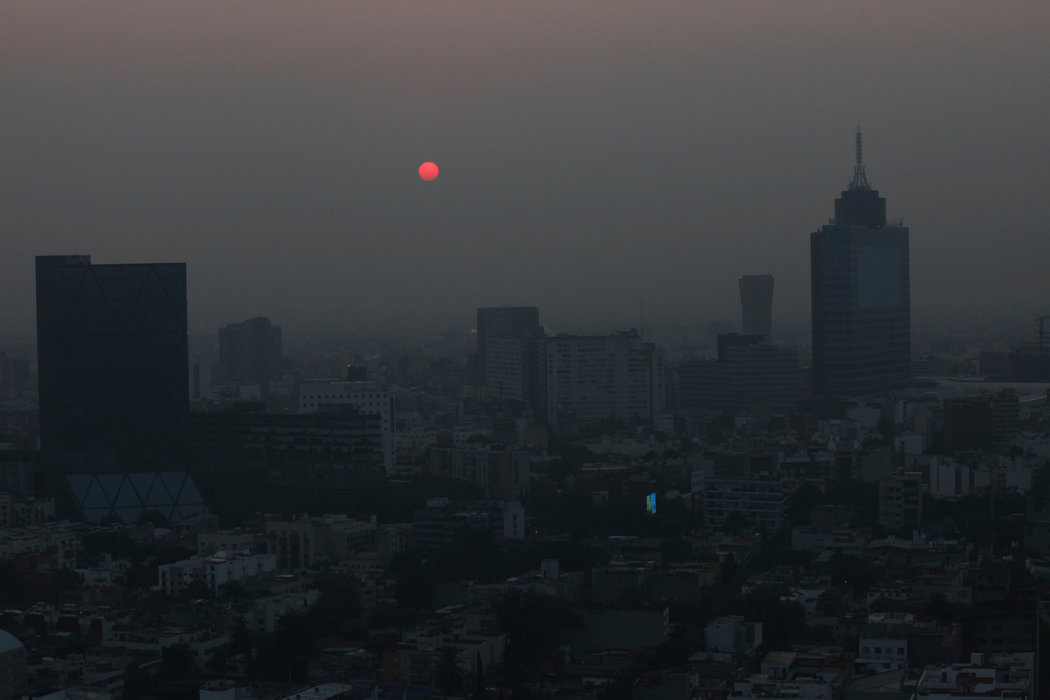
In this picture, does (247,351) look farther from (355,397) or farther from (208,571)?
(208,571)

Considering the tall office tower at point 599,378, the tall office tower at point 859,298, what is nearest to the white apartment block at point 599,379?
the tall office tower at point 599,378

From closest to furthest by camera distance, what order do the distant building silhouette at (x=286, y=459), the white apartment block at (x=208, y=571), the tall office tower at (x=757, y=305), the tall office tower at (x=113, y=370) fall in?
1. the white apartment block at (x=208, y=571)
2. the distant building silhouette at (x=286, y=459)
3. the tall office tower at (x=113, y=370)
4. the tall office tower at (x=757, y=305)

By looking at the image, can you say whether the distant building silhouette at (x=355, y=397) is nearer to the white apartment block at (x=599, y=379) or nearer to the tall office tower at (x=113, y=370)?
the tall office tower at (x=113, y=370)

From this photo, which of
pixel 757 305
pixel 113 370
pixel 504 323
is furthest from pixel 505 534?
pixel 757 305

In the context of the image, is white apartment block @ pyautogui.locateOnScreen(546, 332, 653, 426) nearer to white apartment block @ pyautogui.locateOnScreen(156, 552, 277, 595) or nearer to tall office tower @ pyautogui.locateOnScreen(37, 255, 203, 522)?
tall office tower @ pyautogui.locateOnScreen(37, 255, 203, 522)

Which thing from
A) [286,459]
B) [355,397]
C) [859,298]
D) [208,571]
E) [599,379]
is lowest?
[208,571]

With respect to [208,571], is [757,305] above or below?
above
